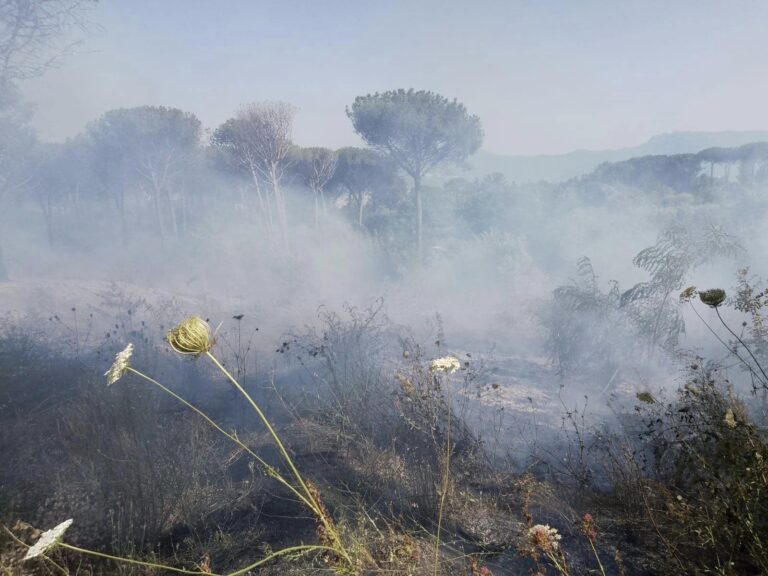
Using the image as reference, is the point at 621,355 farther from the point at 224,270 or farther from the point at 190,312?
the point at 224,270

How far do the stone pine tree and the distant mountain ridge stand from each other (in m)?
65.1

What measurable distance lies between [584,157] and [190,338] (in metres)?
125

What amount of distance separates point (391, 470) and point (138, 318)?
8.22 meters

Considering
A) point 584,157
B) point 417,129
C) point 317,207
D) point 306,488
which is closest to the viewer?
point 306,488

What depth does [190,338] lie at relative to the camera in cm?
114

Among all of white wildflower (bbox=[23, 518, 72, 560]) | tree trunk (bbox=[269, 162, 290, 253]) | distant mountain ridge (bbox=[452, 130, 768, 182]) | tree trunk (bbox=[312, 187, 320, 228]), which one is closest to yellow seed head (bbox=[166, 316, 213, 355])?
white wildflower (bbox=[23, 518, 72, 560])

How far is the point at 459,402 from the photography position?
17.9ft

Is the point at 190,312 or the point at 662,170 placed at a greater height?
the point at 662,170

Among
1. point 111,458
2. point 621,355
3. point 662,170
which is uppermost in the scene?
point 662,170

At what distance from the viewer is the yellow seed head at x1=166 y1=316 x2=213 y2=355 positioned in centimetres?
113

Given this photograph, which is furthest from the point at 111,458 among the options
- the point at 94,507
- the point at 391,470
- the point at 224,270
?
the point at 224,270

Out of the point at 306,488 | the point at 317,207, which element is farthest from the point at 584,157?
the point at 306,488

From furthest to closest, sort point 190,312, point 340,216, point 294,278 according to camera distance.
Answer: point 340,216, point 294,278, point 190,312

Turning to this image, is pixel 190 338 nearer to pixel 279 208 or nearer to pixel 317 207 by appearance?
pixel 279 208
